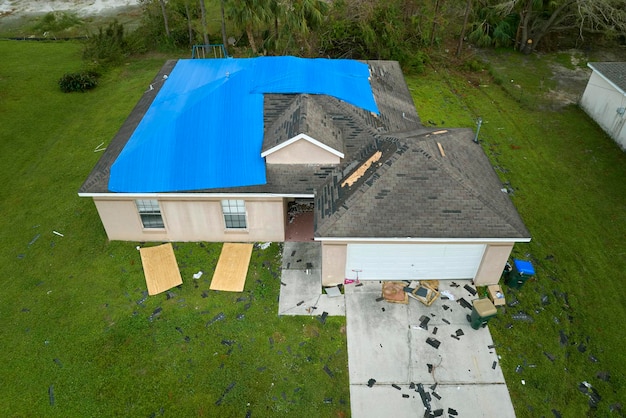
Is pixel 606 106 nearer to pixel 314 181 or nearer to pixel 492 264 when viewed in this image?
pixel 492 264

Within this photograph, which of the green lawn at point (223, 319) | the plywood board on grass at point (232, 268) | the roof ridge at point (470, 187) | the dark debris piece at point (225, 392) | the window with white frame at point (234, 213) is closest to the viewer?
the dark debris piece at point (225, 392)

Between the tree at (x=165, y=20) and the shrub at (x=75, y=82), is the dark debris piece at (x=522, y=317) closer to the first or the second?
the shrub at (x=75, y=82)

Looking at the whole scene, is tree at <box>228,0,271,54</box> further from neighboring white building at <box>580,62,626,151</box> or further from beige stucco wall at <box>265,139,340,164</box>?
neighboring white building at <box>580,62,626,151</box>

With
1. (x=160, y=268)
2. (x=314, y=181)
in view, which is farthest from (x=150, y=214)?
(x=314, y=181)

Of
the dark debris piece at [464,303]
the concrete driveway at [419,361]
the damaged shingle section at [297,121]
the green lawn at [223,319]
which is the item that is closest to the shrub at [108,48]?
the green lawn at [223,319]

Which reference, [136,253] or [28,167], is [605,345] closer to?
[136,253]

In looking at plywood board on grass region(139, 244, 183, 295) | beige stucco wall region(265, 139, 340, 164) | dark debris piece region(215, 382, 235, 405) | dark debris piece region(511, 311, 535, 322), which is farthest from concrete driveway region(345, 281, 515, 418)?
plywood board on grass region(139, 244, 183, 295)

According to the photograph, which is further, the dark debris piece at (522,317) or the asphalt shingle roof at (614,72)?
the asphalt shingle roof at (614,72)
